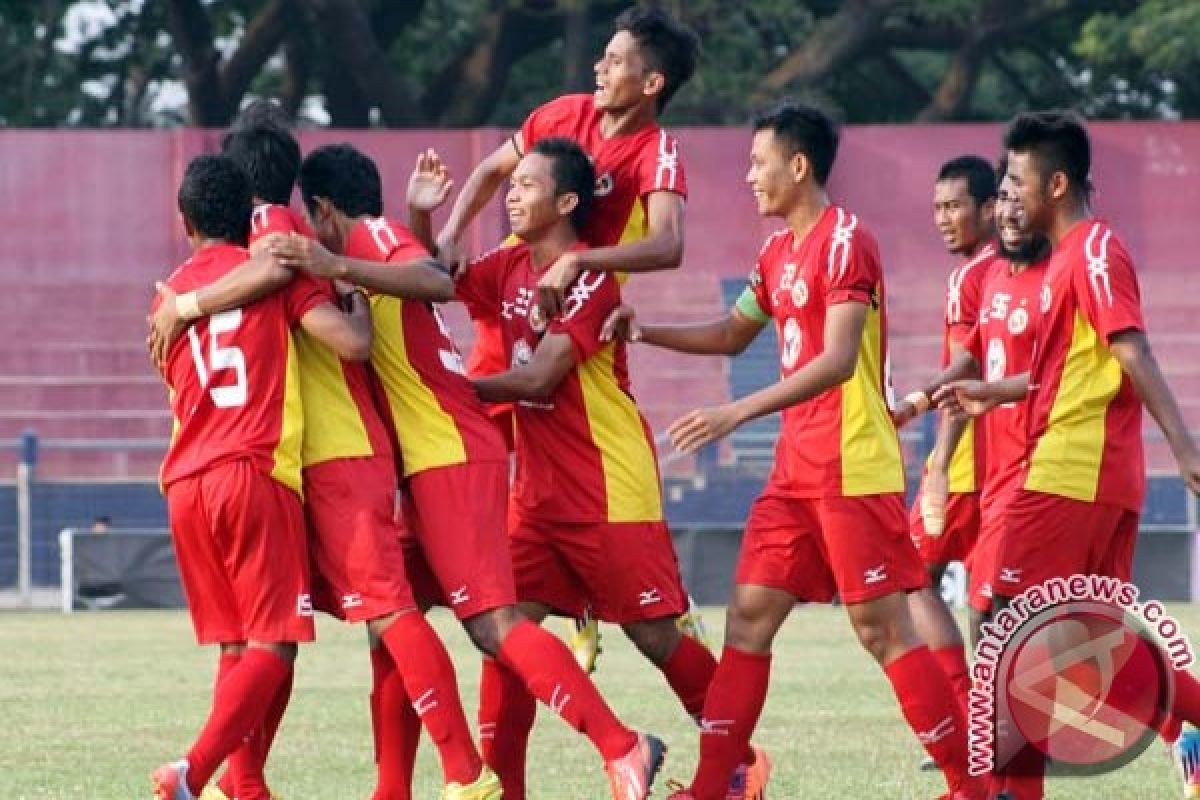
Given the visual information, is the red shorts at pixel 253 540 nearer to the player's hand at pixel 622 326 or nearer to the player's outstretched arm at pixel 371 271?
the player's outstretched arm at pixel 371 271

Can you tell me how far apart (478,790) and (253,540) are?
1.01 meters

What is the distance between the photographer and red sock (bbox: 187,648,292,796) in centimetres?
793

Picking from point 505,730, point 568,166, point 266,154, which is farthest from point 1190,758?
point 266,154

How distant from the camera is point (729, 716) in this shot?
27.3 feet

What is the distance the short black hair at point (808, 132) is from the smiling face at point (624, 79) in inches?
24.5

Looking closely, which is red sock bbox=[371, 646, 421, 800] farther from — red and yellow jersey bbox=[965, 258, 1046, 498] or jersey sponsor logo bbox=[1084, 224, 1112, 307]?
jersey sponsor logo bbox=[1084, 224, 1112, 307]

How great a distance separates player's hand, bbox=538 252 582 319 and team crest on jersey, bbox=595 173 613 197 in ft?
1.70

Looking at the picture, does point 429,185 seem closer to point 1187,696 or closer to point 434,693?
point 434,693

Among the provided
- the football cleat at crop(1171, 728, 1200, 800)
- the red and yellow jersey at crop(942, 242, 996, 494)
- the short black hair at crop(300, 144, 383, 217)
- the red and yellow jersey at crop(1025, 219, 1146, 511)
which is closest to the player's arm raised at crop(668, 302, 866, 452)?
the red and yellow jersey at crop(1025, 219, 1146, 511)

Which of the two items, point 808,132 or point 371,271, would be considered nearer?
point 371,271

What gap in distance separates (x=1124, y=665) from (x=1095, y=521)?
2.15 ft

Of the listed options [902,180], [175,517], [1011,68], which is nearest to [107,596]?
[902,180]

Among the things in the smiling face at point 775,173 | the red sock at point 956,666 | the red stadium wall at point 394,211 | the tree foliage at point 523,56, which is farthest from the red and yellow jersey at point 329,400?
the tree foliage at point 523,56

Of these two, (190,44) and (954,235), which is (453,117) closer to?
(190,44)
